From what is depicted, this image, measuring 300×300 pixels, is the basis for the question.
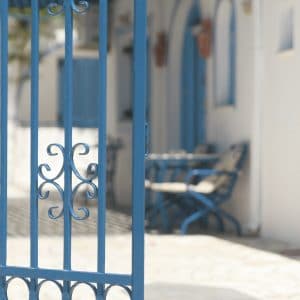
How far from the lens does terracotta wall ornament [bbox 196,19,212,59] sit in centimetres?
1070

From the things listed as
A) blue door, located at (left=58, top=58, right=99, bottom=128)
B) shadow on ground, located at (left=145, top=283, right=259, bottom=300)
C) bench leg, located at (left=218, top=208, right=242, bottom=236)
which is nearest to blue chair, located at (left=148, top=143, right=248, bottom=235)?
bench leg, located at (left=218, top=208, right=242, bottom=236)

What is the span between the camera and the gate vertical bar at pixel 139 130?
15.9ft

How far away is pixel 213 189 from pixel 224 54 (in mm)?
1801

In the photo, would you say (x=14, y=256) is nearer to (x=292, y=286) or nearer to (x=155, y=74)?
(x=292, y=286)

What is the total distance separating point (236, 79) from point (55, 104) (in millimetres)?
17071

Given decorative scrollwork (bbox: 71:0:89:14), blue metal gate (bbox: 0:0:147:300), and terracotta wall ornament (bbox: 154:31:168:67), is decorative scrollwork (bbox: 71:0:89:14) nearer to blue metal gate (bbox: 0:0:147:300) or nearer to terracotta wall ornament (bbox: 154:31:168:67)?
blue metal gate (bbox: 0:0:147:300)

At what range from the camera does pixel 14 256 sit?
316 inches

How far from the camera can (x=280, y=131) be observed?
899cm

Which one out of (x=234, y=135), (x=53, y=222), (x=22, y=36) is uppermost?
(x=22, y=36)

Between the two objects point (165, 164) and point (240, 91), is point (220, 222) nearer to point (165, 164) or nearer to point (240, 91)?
point (165, 164)

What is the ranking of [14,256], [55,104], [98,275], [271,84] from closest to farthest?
[98,275] → [14,256] → [271,84] → [55,104]

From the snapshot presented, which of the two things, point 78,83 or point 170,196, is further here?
point 78,83

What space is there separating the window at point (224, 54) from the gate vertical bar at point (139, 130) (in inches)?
212

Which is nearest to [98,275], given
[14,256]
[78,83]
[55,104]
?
[14,256]
